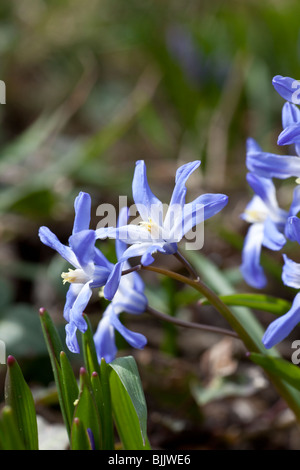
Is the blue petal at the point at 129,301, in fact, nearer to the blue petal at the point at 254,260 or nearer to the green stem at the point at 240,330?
the green stem at the point at 240,330

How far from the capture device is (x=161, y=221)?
1.32m

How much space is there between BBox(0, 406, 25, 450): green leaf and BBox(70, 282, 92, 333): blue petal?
0.20 m

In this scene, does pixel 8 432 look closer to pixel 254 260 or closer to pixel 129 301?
pixel 129 301

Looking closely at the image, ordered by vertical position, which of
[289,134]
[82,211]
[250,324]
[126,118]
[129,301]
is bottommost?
[250,324]

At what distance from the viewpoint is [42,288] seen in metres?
2.65

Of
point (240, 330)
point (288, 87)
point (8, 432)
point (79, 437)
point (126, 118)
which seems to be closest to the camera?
point (8, 432)

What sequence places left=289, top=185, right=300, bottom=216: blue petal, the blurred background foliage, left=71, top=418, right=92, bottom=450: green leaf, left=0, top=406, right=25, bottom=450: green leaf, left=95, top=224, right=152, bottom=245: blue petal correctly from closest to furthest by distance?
1. left=0, top=406, right=25, bottom=450: green leaf
2. left=71, top=418, right=92, bottom=450: green leaf
3. left=95, top=224, right=152, bottom=245: blue petal
4. left=289, top=185, right=300, bottom=216: blue petal
5. the blurred background foliage

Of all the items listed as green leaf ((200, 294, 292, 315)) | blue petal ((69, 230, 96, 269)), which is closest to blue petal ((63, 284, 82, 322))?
blue petal ((69, 230, 96, 269))

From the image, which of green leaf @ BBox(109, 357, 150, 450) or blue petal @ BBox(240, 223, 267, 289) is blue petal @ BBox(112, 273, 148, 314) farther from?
blue petal @ BBox(240, 223, 267, 289)

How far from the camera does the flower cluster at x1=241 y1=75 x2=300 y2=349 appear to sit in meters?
1.24

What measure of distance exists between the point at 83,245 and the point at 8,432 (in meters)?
0.38

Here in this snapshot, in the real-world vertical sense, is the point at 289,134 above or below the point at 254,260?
above

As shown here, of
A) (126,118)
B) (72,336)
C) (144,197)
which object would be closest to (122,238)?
(144,197)

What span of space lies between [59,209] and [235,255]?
2.96ft
